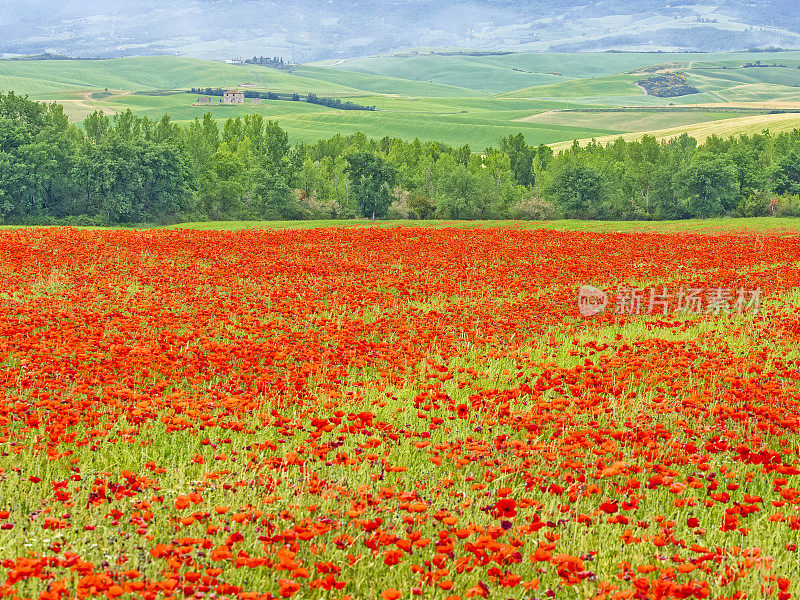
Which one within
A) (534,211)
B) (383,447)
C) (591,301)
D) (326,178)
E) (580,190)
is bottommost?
(383,447)

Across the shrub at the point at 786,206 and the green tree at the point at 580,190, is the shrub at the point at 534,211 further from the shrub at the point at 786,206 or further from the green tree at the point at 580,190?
the shrub at the point at 786,206

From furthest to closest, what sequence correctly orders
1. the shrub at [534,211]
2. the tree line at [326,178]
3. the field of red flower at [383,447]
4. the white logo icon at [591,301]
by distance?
the shrub at [534,211]
the tree line at [326,178]
the white logo icon at [591,301]
the field of red flower at [383,447]

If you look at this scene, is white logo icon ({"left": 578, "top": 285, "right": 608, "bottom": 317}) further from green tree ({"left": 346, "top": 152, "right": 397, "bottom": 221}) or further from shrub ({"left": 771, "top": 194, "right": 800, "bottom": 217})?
shrub ({"left": 771, "top": 194, "right": 800, "bottom": 217})

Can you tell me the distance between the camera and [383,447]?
761cm

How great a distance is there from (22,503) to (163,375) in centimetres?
399

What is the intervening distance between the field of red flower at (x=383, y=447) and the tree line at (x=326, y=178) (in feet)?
178

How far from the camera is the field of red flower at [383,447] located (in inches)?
196

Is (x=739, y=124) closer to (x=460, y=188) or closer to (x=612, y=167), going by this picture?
(x=612, y=167)

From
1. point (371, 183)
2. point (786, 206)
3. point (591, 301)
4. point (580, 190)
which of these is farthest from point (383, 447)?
point (786, 206)

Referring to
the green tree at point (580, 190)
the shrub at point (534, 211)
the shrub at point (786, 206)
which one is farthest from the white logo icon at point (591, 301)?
the shrub at point (786, 206)

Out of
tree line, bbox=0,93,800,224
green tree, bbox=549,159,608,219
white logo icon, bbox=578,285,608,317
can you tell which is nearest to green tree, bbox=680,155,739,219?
tree line, bbox=0,93,800,224

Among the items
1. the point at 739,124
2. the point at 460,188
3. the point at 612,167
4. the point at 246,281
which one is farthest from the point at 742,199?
the point at 739,124

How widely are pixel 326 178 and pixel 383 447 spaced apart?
9153 centimetres

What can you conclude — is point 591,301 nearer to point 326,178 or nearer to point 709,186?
point 709,186
